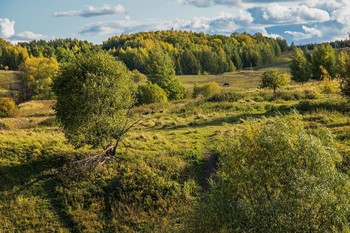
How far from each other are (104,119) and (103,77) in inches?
148

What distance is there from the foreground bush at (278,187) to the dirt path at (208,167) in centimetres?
1358

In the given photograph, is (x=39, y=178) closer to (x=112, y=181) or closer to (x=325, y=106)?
(x=112, y=181)

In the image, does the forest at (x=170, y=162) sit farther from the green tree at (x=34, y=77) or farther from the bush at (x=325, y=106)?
the green tree at (x=34, y=77)

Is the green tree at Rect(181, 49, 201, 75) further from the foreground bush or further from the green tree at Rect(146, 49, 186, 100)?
the foreground bush

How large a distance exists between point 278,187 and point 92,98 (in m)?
20.6

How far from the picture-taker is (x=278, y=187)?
19.3m

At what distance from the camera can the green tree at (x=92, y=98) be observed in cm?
3494

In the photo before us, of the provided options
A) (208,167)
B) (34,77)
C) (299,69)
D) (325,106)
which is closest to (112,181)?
(208,167)

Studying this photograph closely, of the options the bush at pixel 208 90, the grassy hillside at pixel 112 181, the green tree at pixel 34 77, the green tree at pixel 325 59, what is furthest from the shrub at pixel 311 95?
the green tree at pixel 34 77

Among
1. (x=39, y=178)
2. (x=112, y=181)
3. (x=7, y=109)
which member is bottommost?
(x=112, y=181)

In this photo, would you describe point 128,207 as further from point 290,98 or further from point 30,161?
point 290,98

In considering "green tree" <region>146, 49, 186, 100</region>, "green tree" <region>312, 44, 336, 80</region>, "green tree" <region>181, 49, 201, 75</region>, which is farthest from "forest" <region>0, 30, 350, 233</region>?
"green tree" <region>181, 49, 201, 75</region>

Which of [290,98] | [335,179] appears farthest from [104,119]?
[290,98]

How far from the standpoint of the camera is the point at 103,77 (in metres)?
35.7
